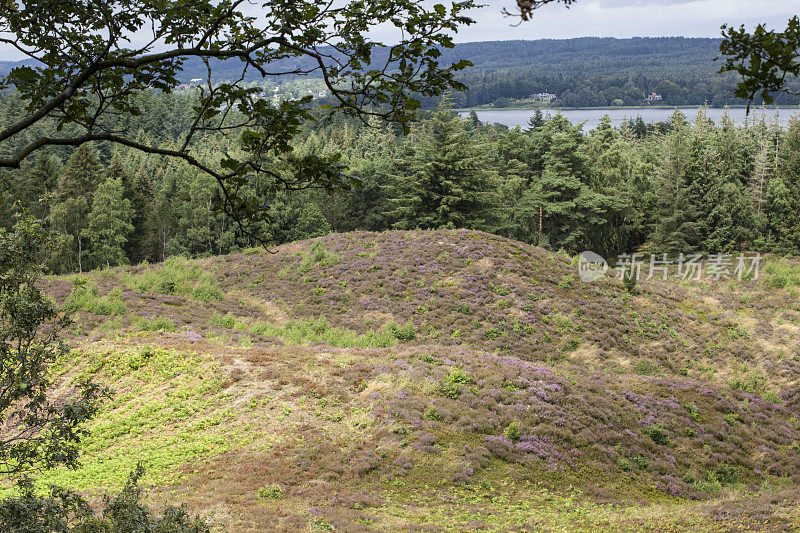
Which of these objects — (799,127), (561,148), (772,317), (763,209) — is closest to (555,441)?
(772,317)

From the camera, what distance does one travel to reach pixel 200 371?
46.2 ft

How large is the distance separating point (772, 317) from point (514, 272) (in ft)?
45.6

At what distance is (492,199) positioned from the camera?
4088cm

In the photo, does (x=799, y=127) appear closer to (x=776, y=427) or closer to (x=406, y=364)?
(x=776, y=427)

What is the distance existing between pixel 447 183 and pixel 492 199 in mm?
4043

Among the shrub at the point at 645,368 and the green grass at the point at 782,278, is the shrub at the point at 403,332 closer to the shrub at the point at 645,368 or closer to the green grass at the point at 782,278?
the shrub at the point at 645,368

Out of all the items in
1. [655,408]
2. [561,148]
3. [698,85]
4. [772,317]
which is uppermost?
[698,85]

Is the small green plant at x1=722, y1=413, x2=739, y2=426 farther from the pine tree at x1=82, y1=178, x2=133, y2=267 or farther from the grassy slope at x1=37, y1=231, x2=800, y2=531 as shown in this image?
the pine tree at x1=82, y1=178, x2=133, y2=267

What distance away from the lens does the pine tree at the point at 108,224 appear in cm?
4303

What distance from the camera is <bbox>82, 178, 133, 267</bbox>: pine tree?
1694 inches

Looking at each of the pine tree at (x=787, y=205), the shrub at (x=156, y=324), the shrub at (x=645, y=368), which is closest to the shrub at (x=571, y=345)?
the shrub at (x=645, y=368)

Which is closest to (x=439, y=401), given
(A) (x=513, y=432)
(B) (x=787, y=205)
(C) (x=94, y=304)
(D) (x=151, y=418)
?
(A) (x=513, y=432)

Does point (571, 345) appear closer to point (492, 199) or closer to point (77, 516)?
point (77, 516)

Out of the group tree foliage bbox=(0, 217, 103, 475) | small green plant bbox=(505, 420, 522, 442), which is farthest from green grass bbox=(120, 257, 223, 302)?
tree foliage bbox=(0, 217, 103, 475)
